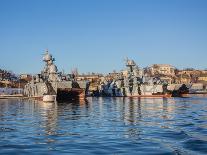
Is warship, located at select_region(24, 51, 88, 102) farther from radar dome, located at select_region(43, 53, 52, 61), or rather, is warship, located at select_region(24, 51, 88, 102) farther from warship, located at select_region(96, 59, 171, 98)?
warship, located at select_region(96, 59, 171, 98)

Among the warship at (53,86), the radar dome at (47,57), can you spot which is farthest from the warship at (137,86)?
the radar dome at (47,57)

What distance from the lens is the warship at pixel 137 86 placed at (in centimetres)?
17125

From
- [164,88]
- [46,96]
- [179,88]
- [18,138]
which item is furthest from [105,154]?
[179,88]

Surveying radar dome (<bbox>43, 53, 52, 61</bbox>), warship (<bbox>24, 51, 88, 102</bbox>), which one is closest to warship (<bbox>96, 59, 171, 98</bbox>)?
warship (<bbox>24, 51, 88, 102</bbox>)

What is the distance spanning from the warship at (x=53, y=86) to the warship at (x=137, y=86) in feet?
126

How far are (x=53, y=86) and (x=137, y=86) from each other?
59802mm

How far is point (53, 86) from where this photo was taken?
129 metres

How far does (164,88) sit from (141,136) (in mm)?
147129

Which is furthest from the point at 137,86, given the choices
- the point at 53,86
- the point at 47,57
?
the point at 53,86

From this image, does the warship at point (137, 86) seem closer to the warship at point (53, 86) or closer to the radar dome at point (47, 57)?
the warship at point (53, 86)

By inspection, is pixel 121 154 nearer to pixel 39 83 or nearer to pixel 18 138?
pixel 18 138

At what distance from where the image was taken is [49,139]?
28141 millimetres

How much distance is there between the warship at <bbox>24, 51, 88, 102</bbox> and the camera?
128250mm

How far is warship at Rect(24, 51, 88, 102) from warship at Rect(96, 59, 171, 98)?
126 feet
